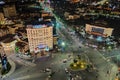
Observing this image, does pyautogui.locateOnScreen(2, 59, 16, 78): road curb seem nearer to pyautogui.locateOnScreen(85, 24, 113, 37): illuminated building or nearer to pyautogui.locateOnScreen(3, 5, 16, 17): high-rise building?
pyautogui.locateOnScreen(85, 24, 113, 37): illuminated building

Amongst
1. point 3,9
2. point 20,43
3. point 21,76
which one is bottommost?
point 21,76

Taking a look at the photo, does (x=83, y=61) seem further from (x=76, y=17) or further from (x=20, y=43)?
(x=76, y=17)

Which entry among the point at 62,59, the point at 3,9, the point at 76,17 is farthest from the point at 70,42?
the point at 3,9

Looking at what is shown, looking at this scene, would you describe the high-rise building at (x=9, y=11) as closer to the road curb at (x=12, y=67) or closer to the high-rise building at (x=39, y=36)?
the high-rise building at (x=39, y=36)

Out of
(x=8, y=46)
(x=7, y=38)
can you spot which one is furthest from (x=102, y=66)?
(x=7, y=38)

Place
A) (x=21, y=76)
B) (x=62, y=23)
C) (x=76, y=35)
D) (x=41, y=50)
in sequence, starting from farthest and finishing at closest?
(x=62, y=23)
(x=76, y=35)
(x=41, y=50)
(x=21, y=76)

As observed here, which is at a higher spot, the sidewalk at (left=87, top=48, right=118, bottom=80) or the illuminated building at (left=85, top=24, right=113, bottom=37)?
the illuminated building at (left=85, top=24, right=113, bottom=37)

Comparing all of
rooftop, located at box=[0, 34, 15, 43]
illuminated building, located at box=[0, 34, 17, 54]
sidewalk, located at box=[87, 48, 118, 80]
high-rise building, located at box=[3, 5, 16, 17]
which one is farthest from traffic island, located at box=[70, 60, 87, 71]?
high-rise building, located at box=[3, 5, 16, 17]
